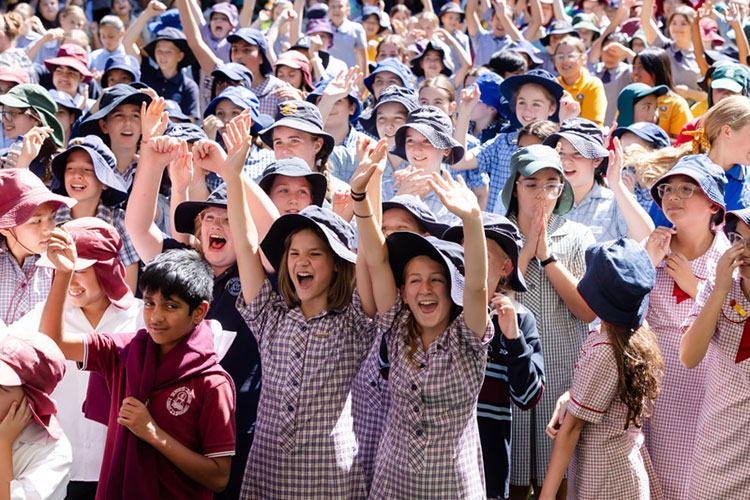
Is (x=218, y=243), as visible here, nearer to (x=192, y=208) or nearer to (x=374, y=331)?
(x=192, y=208)

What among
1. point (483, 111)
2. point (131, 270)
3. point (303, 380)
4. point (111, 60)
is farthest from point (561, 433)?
point (111, 60)

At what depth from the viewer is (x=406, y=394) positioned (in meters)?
3.15

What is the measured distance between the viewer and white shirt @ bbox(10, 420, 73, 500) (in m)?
2.60

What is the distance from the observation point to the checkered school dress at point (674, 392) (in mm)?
3555

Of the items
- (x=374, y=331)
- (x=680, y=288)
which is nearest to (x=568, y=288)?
(x=680, y=288)

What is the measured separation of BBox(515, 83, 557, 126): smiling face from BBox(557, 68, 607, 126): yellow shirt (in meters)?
1.23

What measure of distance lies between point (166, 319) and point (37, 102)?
3.33 meters

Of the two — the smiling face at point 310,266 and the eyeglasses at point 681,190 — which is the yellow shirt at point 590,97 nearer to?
the eyeglasses at point 681,190

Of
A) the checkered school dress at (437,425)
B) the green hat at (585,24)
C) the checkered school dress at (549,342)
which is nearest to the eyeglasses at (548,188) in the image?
the checkered school dress at (549,342)

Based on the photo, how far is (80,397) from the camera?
134 inches

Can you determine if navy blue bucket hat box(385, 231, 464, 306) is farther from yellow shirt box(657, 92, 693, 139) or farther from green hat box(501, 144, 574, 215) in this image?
yellow shirt box(657, 92, 693, 139)

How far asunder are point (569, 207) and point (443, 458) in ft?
5.31

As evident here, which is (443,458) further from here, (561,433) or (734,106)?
(734,106)

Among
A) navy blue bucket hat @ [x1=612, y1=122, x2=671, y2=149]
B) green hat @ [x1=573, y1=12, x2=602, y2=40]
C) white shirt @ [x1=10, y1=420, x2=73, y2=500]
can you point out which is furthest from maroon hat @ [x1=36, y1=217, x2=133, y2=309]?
green hat @ [x1=573, y1=12, x2=602, y2=40]
